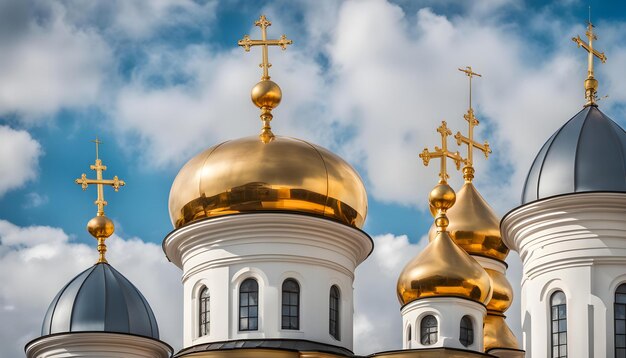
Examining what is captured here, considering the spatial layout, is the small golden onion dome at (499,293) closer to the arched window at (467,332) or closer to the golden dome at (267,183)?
the golden dome at (267,183)

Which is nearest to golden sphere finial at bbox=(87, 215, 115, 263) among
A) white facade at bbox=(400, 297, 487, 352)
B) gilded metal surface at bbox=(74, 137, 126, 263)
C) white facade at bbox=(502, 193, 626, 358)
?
gilded metal surface at bbox=(74, 137, 126, 263)

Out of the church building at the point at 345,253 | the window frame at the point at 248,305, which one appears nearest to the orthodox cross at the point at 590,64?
the church building at the point at 345,253

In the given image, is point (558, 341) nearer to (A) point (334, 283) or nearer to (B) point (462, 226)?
(A) point (334, 283)

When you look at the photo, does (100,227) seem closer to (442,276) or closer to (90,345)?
(90,345)

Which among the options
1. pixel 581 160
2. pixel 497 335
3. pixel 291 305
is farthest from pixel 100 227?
pixel 581 160

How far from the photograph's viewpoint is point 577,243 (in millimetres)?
26719

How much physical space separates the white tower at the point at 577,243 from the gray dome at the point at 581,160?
0.02 m

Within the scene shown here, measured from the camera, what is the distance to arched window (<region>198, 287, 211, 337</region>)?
28094 mm

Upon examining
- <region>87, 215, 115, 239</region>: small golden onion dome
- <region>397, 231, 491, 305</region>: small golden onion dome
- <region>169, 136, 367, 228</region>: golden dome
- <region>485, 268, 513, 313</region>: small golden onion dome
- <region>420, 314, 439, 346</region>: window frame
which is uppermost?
<region>87, 215, 115, 239</region>: small golden onion dome

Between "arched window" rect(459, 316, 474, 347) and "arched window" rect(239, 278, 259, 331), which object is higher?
"arched window" rect(239, 278, 259, 331)

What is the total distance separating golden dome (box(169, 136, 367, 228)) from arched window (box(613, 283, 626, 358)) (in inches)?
183

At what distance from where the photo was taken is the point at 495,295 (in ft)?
106

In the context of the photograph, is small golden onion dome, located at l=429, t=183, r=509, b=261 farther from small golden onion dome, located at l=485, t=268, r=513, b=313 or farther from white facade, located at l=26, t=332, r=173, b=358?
white facade, located at l=26, t=332, r=173, b=358

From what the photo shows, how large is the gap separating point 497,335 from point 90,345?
24.1 ft
